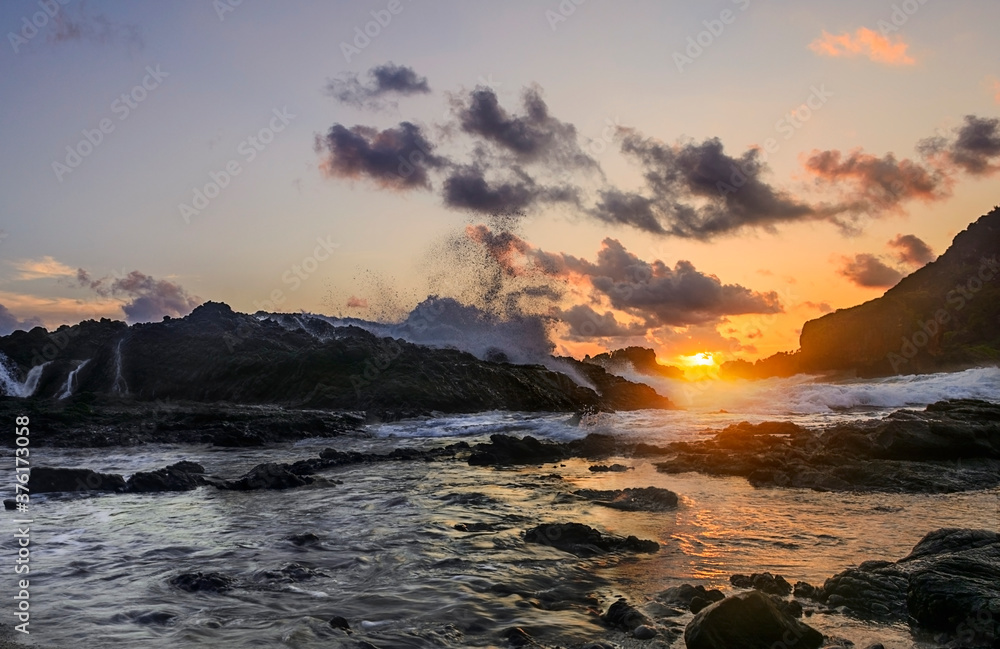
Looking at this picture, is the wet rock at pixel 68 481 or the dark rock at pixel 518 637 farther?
the wet rock at pixel 68 481

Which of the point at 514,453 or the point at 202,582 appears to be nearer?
the point at 202,582

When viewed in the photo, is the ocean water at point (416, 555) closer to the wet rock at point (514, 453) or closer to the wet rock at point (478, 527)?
the wet rock at point (478, 527)

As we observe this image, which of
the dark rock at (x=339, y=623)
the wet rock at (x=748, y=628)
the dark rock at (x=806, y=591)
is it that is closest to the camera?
the wet rock at (x=748, y=628)

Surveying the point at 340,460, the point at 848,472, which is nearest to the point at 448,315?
the point at 340,460

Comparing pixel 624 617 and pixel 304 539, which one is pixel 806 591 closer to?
pixel 624 617

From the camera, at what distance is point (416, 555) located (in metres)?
9.03

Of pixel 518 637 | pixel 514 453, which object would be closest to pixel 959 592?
pixel 518 637

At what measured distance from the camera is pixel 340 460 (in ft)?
65.3

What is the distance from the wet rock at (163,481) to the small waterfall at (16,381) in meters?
42.3

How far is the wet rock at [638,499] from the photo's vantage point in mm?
12297

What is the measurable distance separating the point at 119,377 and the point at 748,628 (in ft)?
174

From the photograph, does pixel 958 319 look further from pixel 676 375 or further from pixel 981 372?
pixel 981 372

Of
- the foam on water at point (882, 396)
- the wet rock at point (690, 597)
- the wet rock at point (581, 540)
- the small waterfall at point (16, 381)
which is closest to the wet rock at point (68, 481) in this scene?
the wet rock at point (581, 540)

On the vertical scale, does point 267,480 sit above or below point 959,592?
below
